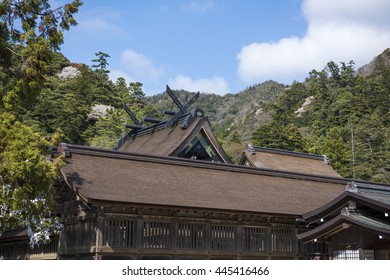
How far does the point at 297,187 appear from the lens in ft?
71.4

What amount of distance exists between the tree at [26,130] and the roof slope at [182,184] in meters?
1.56

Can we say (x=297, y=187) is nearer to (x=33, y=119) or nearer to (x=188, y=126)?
(x=188, y=126)

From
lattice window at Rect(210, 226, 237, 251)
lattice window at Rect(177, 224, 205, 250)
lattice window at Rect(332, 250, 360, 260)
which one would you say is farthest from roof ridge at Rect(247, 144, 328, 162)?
lattice window at Rect(332, 250, 360, 260)

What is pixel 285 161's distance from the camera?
32.5m

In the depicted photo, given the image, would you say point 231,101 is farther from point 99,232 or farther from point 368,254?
point 368,254

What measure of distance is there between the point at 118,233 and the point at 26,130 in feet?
15.0

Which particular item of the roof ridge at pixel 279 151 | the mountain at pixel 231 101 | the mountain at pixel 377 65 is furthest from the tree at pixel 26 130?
the mountain at pixel 231 101

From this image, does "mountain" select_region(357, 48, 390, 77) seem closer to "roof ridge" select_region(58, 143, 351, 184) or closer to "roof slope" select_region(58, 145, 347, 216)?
"roof ridge" select_region(58, 143, 351, 184)

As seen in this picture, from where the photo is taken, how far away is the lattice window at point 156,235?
53.1 feet

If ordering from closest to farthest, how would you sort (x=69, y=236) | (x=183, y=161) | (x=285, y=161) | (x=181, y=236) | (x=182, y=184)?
(x=181, y=236) < (x=69, y=236) < (x=182, y=184) < (x=183, y=161) < (x=285, y=161)

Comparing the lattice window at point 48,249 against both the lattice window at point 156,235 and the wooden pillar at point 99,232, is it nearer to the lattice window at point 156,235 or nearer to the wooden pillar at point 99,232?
the wooden pillar at point 99,232

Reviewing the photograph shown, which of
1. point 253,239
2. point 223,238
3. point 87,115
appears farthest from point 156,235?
point 87,115

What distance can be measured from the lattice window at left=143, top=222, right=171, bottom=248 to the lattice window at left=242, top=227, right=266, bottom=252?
3143 mm

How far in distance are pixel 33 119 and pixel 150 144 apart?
32564 mm
